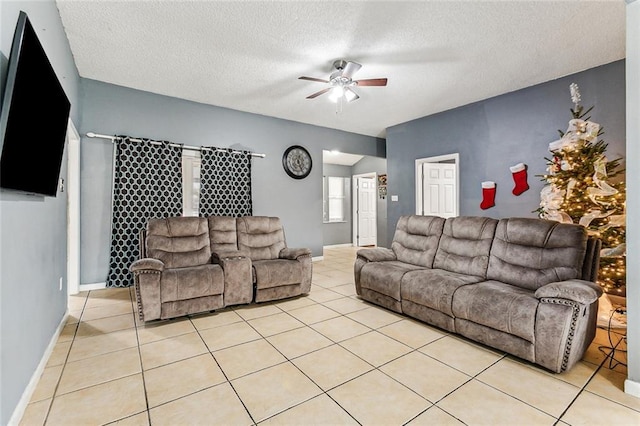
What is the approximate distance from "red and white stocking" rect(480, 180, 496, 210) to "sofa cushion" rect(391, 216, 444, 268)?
1753 millimetres

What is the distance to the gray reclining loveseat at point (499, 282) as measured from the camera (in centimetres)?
201

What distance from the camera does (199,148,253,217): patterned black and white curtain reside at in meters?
4.72

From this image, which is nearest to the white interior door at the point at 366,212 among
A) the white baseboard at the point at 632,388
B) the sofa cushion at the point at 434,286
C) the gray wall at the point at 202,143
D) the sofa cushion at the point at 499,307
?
the gray wall at the point at 202,143

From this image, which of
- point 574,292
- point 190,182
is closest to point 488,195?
point 574,292

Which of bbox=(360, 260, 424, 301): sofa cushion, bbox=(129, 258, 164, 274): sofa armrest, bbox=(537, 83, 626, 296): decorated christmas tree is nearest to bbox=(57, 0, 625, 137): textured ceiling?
bbox=(537, 83, 626, 296): decorated christmas tree

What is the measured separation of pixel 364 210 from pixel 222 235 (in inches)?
211

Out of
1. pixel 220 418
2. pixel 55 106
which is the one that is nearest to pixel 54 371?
pixel 220 418

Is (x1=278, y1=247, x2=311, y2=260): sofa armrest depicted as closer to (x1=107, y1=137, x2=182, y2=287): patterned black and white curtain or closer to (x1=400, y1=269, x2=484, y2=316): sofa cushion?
(x1=400, y1=269, x2=484, y2=316): sofa cushion

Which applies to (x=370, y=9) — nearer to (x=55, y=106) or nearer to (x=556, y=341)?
(x=55, y=106)

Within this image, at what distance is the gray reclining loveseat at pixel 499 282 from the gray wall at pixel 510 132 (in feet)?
6.09

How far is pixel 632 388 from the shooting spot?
181cm

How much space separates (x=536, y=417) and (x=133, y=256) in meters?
4.56

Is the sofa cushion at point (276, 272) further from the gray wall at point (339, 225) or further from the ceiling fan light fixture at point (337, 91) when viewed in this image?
the gray wall at point (339, 225)

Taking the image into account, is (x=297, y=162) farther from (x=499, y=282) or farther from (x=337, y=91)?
(x=499, y=282)
